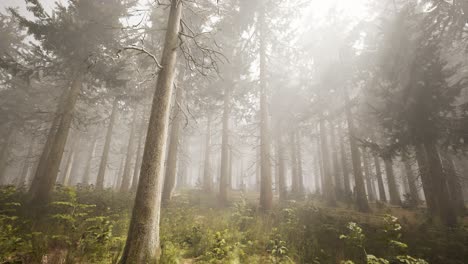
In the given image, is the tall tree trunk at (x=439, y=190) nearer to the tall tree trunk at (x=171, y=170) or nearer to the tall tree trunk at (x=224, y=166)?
the tall tree trunk at (x=224, y=166)

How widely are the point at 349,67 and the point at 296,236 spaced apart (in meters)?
12.6

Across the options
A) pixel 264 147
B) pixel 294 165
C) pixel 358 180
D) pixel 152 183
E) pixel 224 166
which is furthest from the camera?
pixel 294 165

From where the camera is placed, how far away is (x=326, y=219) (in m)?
9.34

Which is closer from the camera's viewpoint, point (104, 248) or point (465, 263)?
point (104, 248)

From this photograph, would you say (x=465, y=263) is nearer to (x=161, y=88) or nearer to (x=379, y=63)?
(x=161, y=88)

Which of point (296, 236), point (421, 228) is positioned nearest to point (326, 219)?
point (296, 236)

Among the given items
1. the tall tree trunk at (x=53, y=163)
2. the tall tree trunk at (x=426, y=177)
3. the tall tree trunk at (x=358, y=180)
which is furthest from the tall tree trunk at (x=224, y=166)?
the tall tree trunk at (x=426, y=177)

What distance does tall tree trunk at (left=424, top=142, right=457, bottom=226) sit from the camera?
Result: 9.04 meters

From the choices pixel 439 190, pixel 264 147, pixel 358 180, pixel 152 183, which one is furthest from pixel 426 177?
pixel 152 183

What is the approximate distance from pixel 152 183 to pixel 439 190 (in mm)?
11856

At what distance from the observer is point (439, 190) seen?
9.42m

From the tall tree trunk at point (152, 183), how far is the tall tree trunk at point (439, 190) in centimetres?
1133

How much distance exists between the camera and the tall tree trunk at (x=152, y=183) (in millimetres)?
4789

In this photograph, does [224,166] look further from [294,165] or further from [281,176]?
[294,165]
